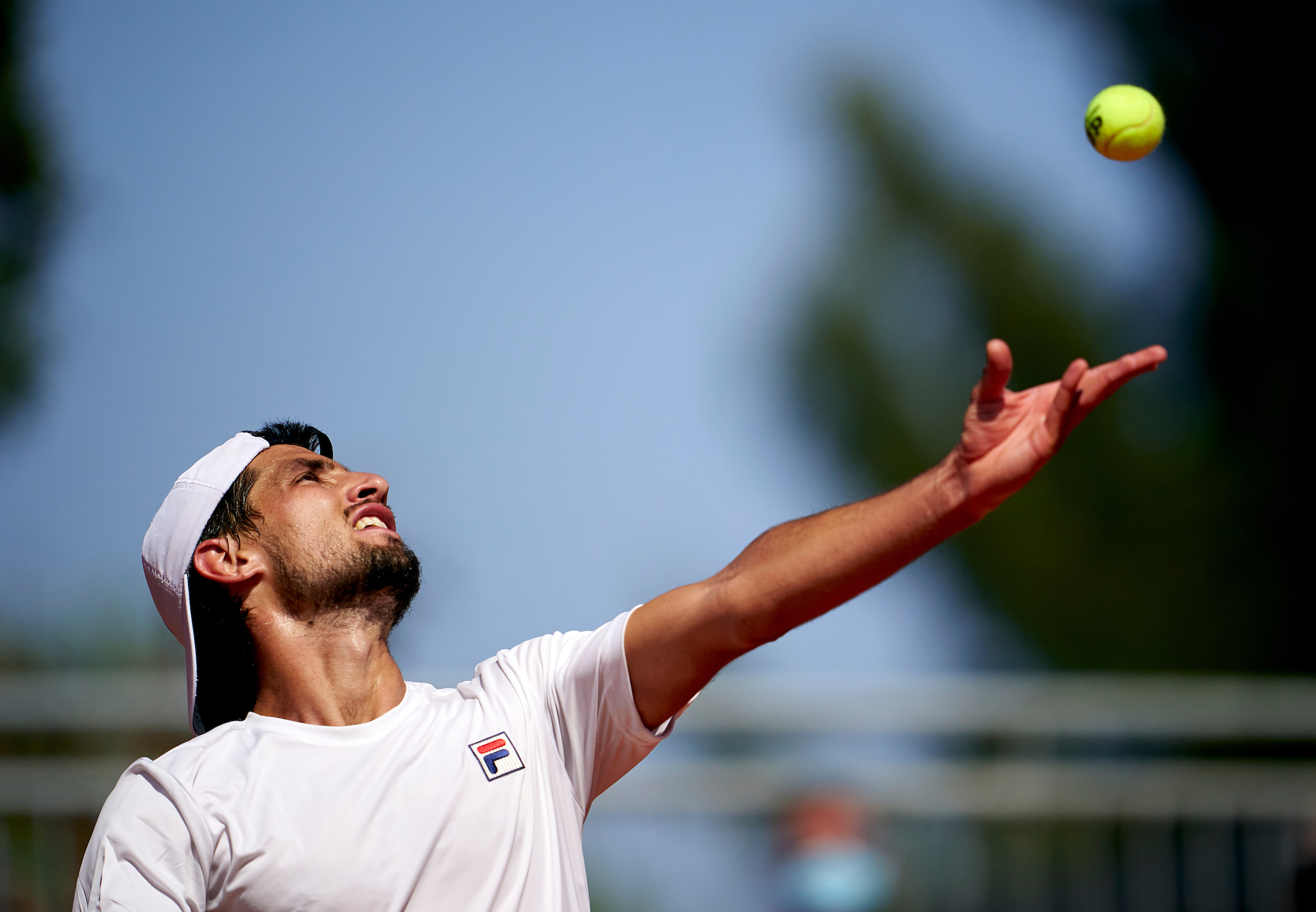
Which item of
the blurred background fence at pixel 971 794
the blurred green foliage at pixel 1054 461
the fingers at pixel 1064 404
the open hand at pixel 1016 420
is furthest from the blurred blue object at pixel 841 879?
the blurred green foliage at pixel 1054 461

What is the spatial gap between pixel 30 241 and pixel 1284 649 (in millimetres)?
13786

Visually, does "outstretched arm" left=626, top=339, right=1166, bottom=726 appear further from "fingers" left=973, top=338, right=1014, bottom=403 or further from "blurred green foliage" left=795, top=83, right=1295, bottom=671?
"blurred green foliage" left=795, top=83, right=1295, bottom=671

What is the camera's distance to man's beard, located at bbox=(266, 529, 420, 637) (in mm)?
3703

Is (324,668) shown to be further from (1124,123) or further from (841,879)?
(841,879)

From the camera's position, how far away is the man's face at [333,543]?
3.71 m

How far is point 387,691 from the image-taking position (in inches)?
143

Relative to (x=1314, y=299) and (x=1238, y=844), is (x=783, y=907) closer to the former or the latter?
(x=1238, y=844)

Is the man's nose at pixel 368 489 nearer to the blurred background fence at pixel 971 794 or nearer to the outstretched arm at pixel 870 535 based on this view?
the outstretched arm at pixel 870 535

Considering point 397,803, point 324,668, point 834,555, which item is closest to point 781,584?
point 834,555

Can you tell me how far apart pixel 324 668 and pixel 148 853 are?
0.72 meters

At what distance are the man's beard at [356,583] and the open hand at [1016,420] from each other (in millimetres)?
1582

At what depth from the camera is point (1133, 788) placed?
6582mm

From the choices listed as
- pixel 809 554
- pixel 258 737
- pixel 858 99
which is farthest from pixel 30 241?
pixel 809 554

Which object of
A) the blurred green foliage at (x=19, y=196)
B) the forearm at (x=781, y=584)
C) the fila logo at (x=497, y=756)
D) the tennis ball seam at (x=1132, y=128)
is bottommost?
the fila logo at (x=497, y=756)
